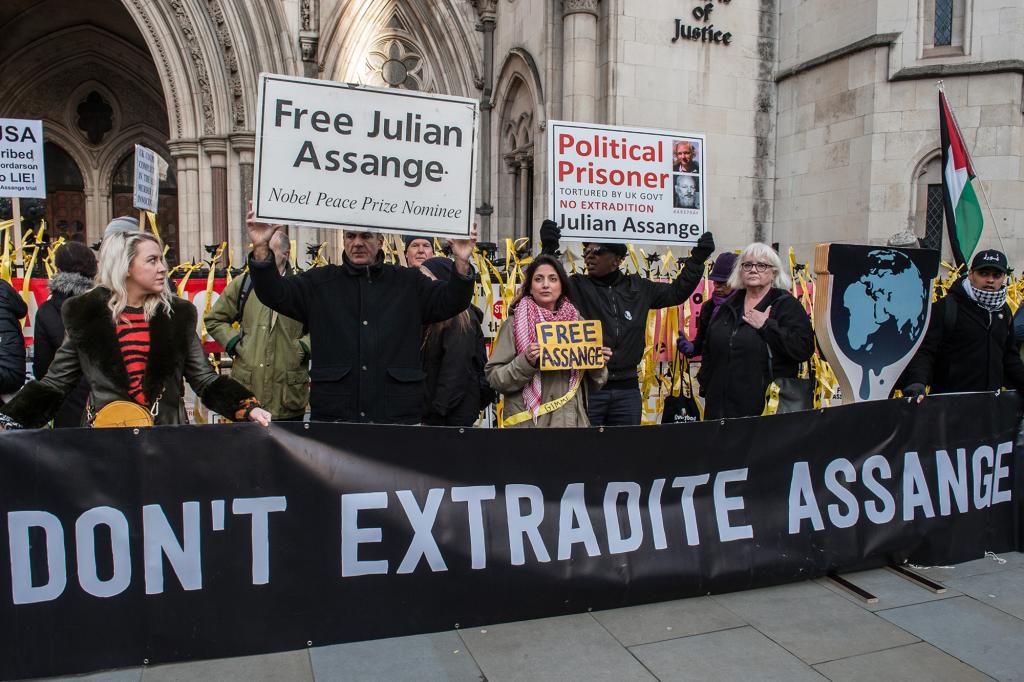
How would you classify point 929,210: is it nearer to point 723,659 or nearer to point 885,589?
point 885,589

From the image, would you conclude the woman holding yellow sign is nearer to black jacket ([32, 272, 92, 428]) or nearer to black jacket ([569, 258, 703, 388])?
black jacket ([569, 258, 703, 388])

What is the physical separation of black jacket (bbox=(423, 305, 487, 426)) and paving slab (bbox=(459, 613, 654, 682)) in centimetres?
161

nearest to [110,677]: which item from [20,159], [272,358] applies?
[272,358]

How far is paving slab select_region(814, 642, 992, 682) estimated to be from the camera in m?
3.10

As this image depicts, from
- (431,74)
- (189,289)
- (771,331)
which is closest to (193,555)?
(771,331)

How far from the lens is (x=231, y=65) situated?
15.5 metres

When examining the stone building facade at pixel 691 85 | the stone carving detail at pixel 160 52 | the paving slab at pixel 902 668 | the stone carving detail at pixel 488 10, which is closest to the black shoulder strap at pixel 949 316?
the paving slab at pixel 902 668

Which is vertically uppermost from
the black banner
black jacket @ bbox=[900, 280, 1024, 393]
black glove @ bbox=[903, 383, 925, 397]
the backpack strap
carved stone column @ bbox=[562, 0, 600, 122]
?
carved stone column @ bbox=[562, 0, 600, 122]

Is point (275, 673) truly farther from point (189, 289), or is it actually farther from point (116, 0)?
point (116, 0)

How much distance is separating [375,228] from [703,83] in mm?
8867

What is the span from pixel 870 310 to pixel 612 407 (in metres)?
1.72

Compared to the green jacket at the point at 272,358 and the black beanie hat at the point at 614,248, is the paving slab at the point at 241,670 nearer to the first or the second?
the green jacket at the point at 272,358

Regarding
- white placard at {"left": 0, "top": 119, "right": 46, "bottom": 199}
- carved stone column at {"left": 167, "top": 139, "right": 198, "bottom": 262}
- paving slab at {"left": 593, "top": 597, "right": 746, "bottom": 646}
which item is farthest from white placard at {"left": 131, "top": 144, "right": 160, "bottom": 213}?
carved stone column at {"left": 167, "top": 139, "right": 198, "bottom": 262}

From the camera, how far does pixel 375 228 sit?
3857 millimetres
